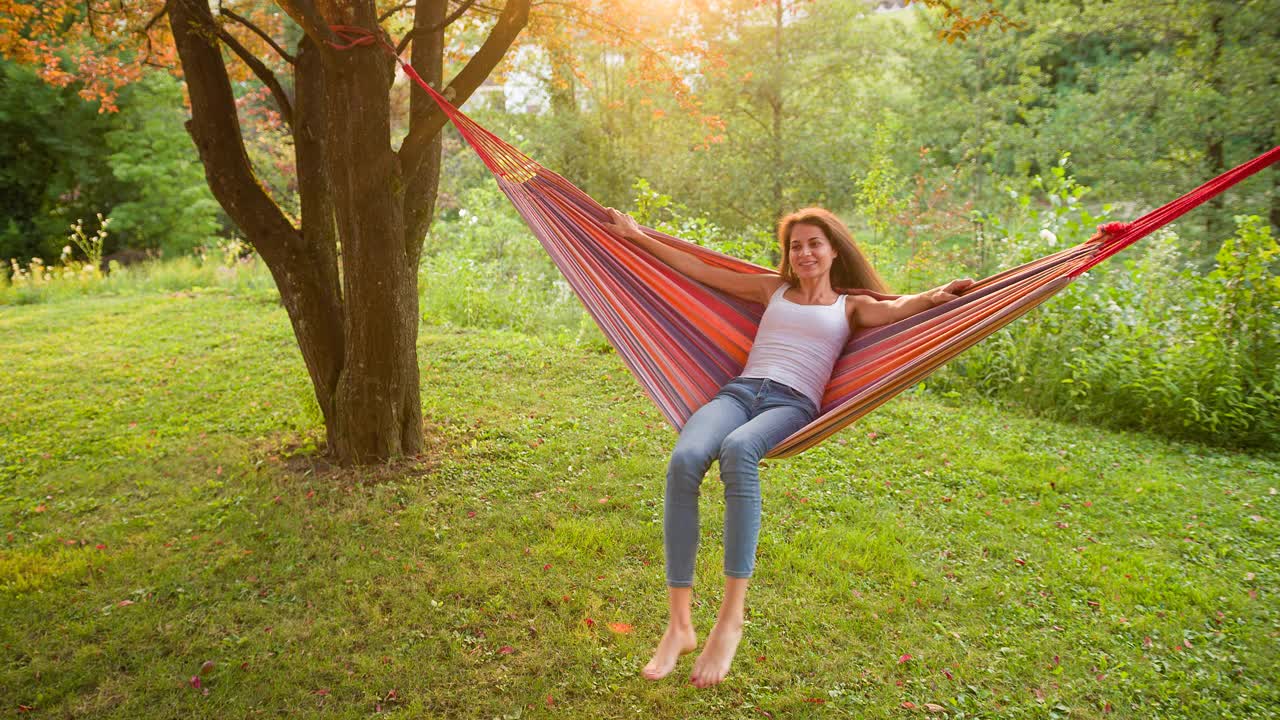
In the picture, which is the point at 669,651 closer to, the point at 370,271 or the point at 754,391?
the point at 754,391

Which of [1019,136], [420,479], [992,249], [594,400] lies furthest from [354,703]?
[1019,136]

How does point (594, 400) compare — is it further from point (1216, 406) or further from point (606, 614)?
point (1216, 406)

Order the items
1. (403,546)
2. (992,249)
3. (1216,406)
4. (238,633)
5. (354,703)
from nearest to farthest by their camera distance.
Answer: (354,703) < (238,633) < (403,546) < (1216,406) < (992,249)

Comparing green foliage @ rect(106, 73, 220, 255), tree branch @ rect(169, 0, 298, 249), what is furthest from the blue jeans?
green foliage @ rect(106, 73, 220, 255)

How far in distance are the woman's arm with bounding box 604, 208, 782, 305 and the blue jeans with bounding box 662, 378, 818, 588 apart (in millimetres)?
498

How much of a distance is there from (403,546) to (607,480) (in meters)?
0.78

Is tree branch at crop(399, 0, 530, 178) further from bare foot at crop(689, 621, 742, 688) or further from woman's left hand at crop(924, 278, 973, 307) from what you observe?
bare foot at crop(689, 621, 742, 688)

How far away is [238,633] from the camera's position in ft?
6.81

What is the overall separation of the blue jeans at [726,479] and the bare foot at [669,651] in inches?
4.1

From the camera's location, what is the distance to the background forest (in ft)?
12.0

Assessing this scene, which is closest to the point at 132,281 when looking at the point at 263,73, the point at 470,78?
the point at 263,73

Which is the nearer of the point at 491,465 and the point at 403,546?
the point at 403,546

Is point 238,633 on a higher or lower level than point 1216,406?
lower

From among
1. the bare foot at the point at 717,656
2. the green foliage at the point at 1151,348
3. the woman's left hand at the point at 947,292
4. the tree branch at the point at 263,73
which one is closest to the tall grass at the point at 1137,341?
the green foliage at the point at 1151,348
